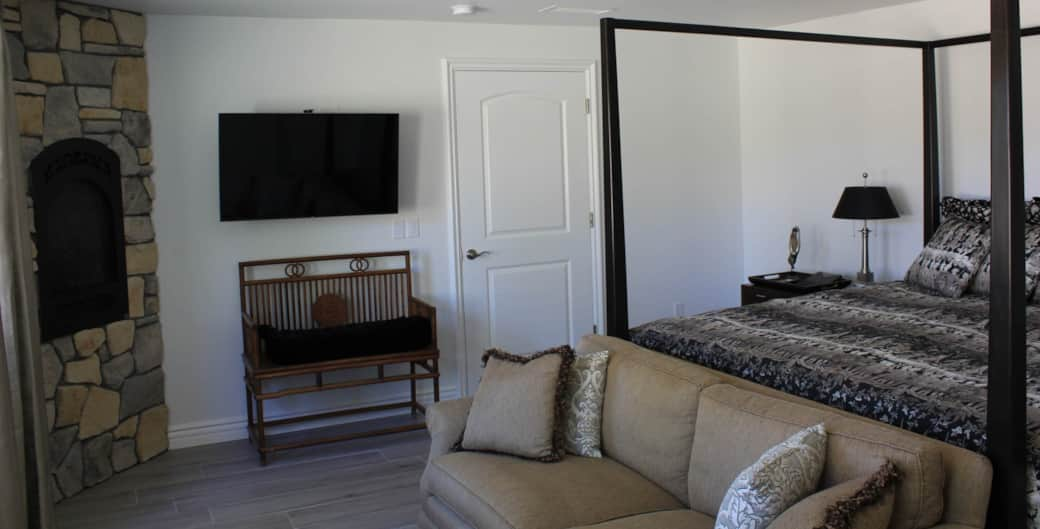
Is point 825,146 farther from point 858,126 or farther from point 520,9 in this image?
point 520,9

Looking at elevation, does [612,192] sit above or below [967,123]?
below

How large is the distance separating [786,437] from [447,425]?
133 centimetres

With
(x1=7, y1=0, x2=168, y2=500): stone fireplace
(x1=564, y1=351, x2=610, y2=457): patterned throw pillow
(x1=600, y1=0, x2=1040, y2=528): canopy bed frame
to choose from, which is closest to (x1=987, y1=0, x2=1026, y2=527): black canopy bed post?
(x1=600, y1=0, x2=1040, y2=528): canopy bed frame

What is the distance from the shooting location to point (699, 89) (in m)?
6.18

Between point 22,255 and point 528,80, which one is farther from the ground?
point 528,80

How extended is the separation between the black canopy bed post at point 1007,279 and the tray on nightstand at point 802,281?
3.05 metres

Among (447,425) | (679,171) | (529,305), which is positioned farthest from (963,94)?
(447,425)

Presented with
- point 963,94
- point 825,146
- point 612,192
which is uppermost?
point 963,94

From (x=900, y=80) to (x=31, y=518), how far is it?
4718 mm

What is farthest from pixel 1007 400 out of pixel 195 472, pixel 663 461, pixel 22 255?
pixel 195 472

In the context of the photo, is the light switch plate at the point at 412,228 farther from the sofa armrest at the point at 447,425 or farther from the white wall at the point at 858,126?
the white wall at the point at 858,126

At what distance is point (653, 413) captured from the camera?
2.97 metres

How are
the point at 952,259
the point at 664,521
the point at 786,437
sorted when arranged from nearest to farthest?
the point at 786,437, the point at 664,521, the point at 952,259

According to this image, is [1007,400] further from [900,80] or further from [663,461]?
[900,80]
